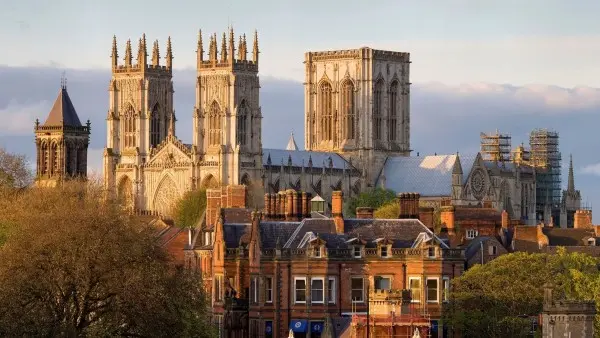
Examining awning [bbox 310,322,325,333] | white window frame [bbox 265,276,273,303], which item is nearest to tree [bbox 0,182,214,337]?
awning [bbox 310,322,325,333]

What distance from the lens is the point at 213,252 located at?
314 feet

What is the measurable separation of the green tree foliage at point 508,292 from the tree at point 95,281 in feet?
37.1

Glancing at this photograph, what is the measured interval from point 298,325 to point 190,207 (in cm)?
9415

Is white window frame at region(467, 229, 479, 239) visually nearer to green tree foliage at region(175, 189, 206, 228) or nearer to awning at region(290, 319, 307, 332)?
awning at region(290, 319, 307, 332)

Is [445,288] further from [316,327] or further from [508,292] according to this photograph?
[316,327]

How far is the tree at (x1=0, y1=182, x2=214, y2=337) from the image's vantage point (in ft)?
262

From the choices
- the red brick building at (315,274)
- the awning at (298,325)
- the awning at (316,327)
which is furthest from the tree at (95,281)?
the red brick building at (315,274)

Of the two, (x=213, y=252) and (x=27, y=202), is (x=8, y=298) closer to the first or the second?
(x=213, y=252)

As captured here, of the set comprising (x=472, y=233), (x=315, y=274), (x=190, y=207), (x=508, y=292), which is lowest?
(x=508, y=292)

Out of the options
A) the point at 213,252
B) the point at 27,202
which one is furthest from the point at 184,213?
the point at 213,252

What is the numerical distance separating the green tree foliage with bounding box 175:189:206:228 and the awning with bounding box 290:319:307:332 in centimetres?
8172

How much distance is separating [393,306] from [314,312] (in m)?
9.09

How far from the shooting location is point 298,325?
89.7 metres

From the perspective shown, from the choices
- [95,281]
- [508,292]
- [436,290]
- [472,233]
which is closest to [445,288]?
[436,290]
